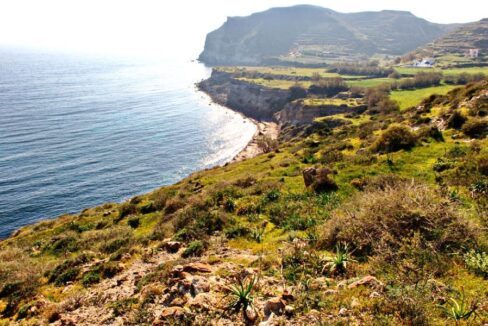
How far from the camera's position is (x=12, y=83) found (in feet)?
537

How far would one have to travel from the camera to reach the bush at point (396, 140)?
27.7 m

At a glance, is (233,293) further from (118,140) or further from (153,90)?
(153,90)

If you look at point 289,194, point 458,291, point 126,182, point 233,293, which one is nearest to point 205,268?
point 233,293

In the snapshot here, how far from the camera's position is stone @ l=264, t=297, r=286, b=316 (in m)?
9.93

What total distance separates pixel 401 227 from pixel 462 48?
20862cm

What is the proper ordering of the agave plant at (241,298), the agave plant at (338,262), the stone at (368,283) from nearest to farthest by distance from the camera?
the stone at (368,283)
the agave plant at (241,298)
the agave plant at (338,262)

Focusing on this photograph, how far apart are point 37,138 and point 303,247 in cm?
9662

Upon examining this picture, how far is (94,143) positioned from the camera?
294 ft

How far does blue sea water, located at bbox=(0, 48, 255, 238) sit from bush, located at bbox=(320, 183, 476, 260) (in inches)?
2124

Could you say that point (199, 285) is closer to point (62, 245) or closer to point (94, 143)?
point (62, 245)

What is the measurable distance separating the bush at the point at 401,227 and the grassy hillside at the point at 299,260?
5 centimetres

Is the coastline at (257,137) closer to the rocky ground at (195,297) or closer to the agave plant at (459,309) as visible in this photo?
the rocky ground at (195,297)

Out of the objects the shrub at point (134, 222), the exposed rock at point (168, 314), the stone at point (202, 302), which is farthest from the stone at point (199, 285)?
the shrub at point (134, 222)

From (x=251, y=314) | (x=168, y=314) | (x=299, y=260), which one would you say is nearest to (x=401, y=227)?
(x=299, y=260)
